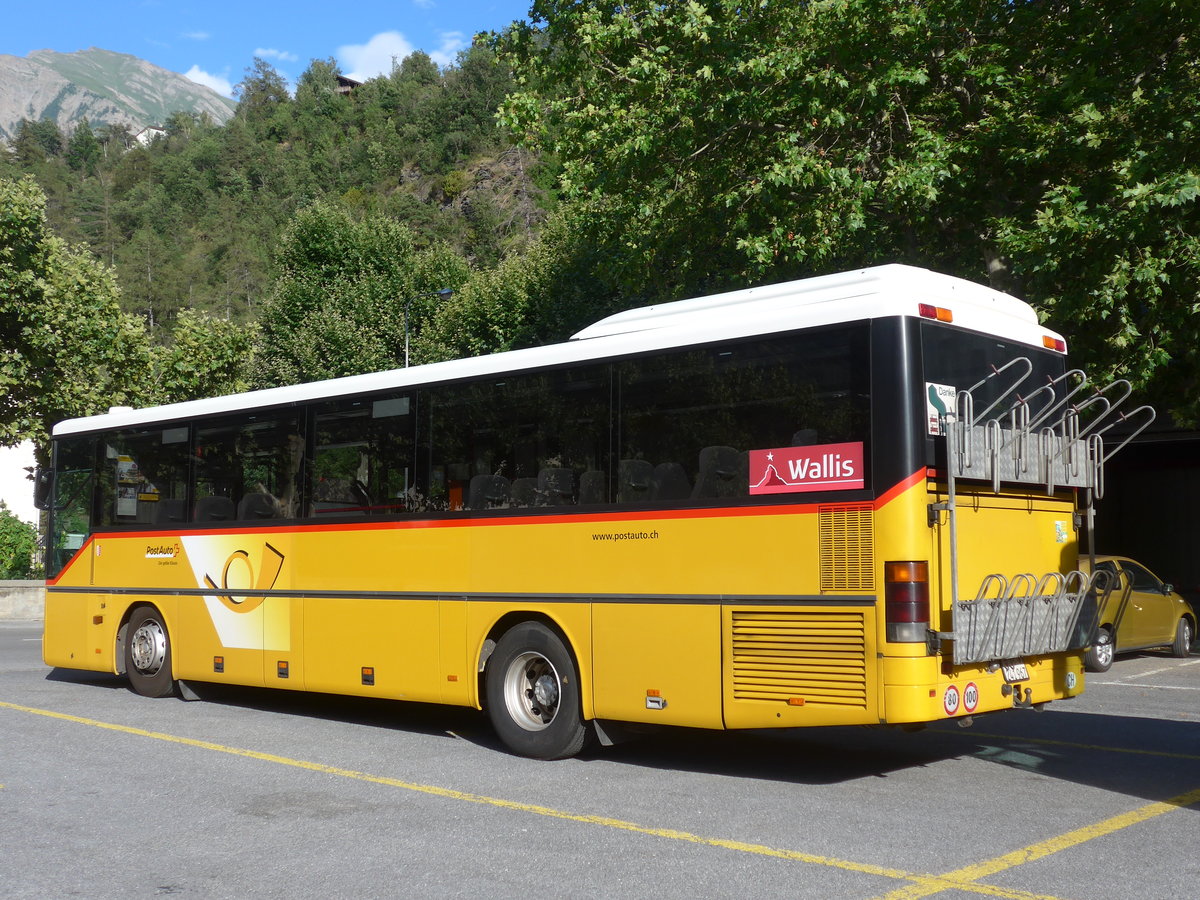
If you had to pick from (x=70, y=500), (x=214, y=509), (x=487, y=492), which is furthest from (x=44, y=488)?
(x=487, y=492)

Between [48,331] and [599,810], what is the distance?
26038 mm

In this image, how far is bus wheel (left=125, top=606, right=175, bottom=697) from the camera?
42.3 ft

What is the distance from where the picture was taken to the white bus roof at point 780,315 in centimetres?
771

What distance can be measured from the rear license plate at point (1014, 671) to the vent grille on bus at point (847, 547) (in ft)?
4.11

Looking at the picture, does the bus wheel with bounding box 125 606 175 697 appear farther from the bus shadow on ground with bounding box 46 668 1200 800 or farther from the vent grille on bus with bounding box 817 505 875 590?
the vent grille on bus with bounding box 817 505 875 590

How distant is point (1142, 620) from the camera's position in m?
17.3

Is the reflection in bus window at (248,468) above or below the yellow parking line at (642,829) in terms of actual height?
above

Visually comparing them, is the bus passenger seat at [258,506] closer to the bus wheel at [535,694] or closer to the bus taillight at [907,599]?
the bus wheel at [535,694]

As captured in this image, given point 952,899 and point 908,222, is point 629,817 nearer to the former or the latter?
point 952,899

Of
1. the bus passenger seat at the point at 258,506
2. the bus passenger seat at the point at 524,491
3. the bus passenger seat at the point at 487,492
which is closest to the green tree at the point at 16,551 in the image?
the bus passenger seat at the point at 258,506

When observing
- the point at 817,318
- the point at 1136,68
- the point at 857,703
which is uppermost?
the point at 1136,68

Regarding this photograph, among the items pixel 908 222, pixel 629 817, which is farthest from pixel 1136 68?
pixel 629 817

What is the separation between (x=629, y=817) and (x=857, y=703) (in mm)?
1512

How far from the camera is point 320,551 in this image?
11094mm
